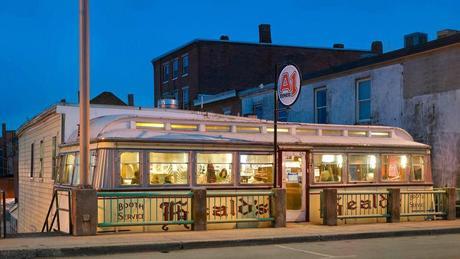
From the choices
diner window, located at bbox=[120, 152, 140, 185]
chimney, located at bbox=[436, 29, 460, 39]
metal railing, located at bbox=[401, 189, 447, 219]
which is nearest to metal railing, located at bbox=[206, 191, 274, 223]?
diner window, located at bbox=[120, 152, 140, 185]

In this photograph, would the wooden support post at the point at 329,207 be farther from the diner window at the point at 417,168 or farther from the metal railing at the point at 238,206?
the diner window at the point at 417,168

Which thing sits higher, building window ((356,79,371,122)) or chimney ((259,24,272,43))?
chimney ((259,24,272,43))

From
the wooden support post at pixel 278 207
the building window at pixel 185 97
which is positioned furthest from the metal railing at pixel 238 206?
the building window at pixel 185 97

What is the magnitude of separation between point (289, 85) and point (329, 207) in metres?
3.50

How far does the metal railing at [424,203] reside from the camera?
18.3 metres

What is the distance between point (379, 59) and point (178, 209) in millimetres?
12530

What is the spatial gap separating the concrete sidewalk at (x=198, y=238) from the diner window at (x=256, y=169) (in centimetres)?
150

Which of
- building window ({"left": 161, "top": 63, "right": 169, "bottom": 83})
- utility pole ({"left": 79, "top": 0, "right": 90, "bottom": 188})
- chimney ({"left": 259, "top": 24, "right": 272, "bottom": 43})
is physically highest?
chimney ({"left": 259, "top": 24, "right": 272, "bottom": 43})

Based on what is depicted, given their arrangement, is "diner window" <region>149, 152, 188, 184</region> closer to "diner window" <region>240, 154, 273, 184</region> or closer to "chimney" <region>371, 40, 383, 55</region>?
"diner window" <region>240, 154, 273, 184</region>

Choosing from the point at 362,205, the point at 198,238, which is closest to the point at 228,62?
the point at 362,205

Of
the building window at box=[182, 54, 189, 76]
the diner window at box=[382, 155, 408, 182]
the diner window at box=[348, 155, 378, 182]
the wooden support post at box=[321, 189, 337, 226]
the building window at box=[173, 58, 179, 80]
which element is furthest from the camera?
the building window at box=[173, 58, 179, 80]

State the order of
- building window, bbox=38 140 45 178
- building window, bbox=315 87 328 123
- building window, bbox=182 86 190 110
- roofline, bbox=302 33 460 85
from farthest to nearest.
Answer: building window, bbox=182 86 190 110
building window, bbox=315 87 328 123
building window, bbox=38 140 45 178
roofline, bbox=302 33 460 85

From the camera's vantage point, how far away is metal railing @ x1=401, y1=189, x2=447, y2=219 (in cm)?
1830

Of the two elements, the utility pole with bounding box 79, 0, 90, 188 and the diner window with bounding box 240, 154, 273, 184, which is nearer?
the utility pole with bounding box 79, 0, 90, 188
